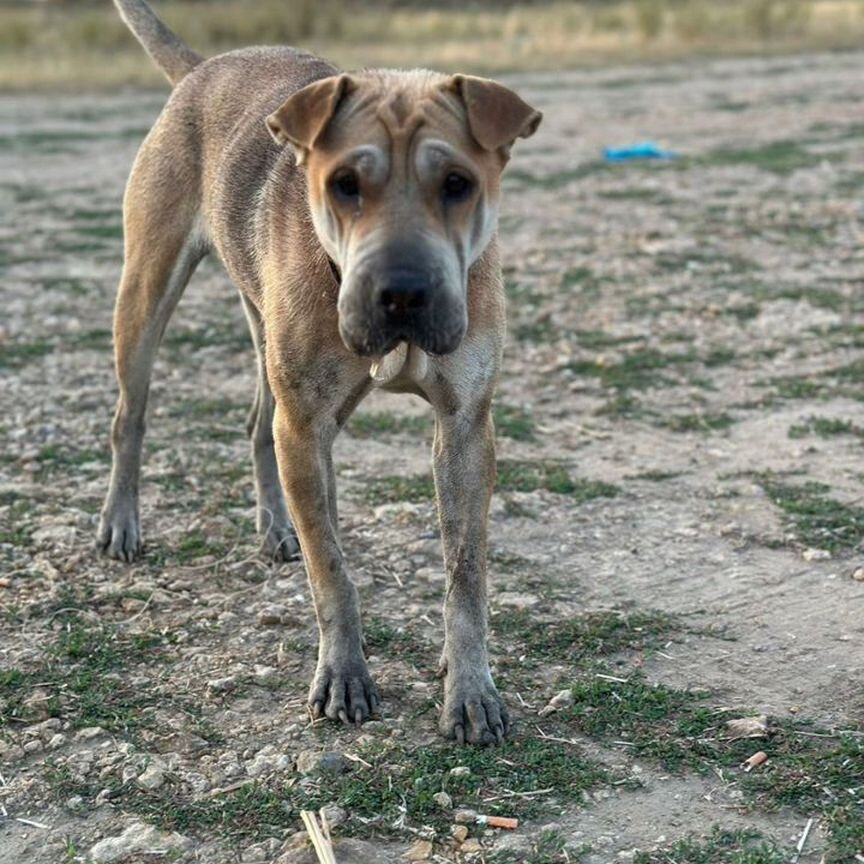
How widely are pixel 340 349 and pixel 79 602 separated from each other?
1.86 meters

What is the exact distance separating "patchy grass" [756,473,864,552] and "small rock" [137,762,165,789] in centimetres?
292

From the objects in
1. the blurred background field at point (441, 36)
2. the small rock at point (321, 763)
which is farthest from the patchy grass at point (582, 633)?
the blurred background field at point (441, 36)

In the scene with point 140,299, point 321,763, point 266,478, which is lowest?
point 321,763

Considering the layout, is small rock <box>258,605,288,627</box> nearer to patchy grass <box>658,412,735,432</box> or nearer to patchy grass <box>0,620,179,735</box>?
patchy grass <box>0,620,179,735</box>

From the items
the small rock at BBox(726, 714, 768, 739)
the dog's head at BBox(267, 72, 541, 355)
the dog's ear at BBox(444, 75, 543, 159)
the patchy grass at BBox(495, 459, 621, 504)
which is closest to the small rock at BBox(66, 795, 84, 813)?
the dog's head at BBox(267, 72, 541, 355)

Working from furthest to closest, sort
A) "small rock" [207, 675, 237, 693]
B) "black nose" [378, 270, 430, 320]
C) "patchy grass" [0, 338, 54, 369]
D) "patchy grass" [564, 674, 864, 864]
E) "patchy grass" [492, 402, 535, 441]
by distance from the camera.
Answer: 1. "patchy grass" [0, 338, 54, 369]
2. "patchy grass" [492, 402, 535, 441]
3. "small rock" [207, 675, 237, 693]
4. "patchy grass" [564, 674, 864, 864]
5. "black nose" [378, 270, 430, 320]

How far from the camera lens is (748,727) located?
449 centimetres

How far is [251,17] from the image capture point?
102 ft

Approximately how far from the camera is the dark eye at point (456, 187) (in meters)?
4.18

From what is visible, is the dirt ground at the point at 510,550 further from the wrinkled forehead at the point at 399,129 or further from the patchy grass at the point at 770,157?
the patchy grass at the point at 770,157

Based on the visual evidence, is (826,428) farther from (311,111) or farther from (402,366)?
(311,111)

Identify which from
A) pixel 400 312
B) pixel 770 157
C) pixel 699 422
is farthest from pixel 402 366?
A: pixel 770 157

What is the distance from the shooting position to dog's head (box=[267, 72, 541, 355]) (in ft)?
13.2

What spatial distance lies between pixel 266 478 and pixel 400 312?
98.5 inches
